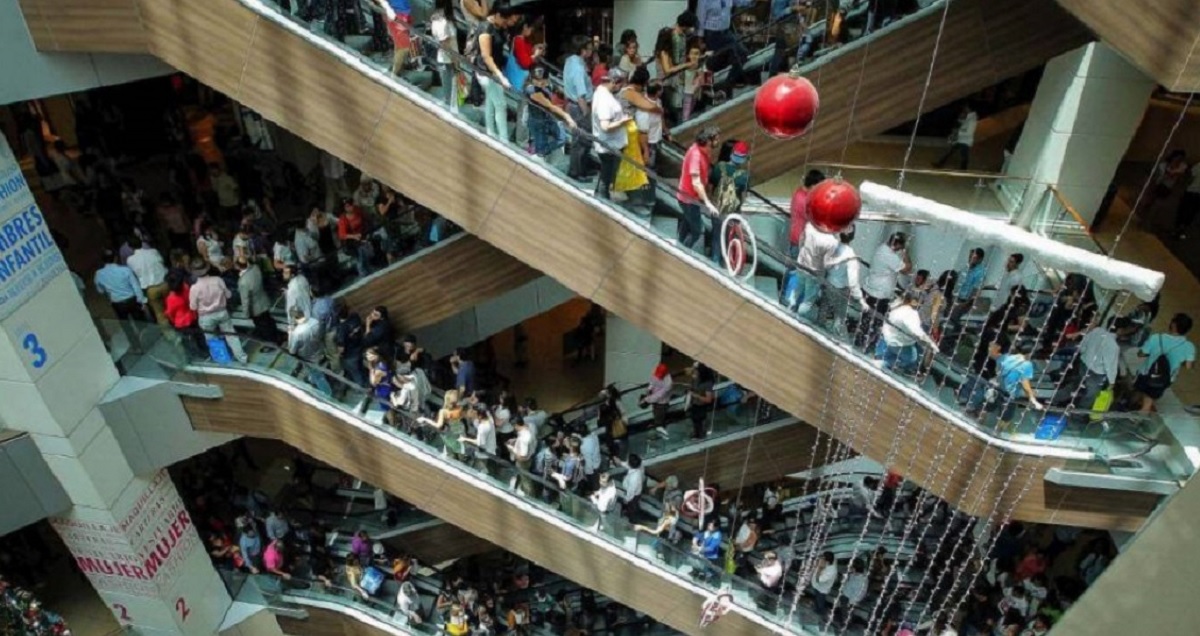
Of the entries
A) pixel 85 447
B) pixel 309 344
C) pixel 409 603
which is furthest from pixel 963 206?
pixel 85 447

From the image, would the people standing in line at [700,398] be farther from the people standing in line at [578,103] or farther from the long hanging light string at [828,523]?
the people standing in line at [578,103]

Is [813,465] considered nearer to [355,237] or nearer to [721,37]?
[721,37]

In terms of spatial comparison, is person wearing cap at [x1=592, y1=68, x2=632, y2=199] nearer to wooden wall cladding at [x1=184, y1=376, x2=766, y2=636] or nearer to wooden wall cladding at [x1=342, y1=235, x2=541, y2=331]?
wooden wall cladding at [x1=342, y1=235, x2=541, y2=331]

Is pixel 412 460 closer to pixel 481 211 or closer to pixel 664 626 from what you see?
pixel 481 211

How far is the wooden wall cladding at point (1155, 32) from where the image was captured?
5410 millimetres

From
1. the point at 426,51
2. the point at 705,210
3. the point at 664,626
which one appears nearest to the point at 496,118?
the point at 426,51

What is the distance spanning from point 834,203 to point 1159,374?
4.23m

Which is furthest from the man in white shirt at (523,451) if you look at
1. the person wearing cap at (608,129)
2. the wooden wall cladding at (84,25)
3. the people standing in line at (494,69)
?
the wooden wall cladding at (84,25)

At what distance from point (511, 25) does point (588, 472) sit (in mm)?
4888

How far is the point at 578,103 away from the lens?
7.77 m

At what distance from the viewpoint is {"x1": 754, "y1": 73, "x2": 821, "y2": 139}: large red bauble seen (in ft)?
16.8

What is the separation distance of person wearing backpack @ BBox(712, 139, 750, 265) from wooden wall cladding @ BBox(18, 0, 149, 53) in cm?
519

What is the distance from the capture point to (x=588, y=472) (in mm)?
10023

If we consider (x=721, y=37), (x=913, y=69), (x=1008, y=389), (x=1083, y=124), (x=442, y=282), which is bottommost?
(x=1008, y=389)
